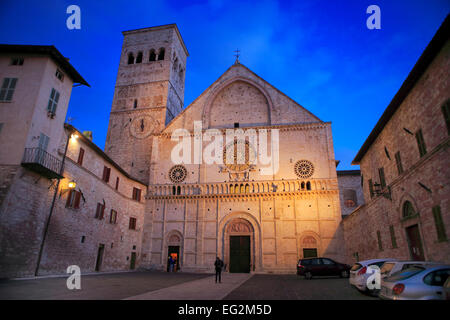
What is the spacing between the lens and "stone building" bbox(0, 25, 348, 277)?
15.0 meters

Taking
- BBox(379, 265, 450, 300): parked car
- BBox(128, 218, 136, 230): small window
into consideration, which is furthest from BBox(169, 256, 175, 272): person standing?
BBox(379, 265, 450, 300): parked car

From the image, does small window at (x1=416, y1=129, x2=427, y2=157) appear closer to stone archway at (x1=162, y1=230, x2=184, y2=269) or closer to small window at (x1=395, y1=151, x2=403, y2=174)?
small window at (x1=395, y1=151, x2=403, y2=174)

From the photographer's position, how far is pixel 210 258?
24.5m

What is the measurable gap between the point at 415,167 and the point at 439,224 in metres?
2.63

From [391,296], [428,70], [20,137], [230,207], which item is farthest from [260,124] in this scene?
[391,296]

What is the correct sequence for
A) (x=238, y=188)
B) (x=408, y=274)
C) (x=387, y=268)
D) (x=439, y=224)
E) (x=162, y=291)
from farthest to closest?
(x=238, y=188) < (x=439, y=224) < (x=162, y=291) < (x=387, y=268) < (x=408, y=274)

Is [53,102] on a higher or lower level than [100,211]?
higher

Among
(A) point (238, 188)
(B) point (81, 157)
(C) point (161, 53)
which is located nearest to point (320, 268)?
(A) point (238, 188)

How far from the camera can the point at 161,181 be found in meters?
27.7

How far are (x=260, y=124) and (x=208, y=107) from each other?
576 cm

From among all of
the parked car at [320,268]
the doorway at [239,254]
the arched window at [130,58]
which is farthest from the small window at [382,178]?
the arched window at [130,58]

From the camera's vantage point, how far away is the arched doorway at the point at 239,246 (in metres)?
24.3

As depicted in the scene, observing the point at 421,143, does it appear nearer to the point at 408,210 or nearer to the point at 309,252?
the point at 408,210

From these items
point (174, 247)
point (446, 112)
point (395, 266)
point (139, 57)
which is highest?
point (139, 57)
